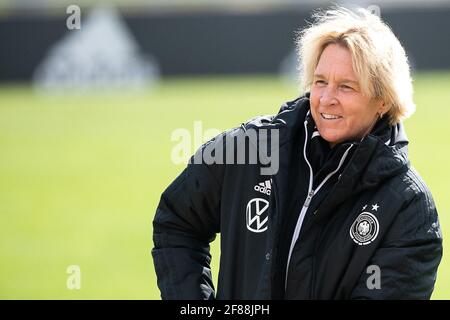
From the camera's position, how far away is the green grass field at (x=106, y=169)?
8.25 metres

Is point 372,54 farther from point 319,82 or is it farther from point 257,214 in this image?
point 257,214

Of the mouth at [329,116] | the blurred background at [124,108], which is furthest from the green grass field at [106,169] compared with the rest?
the mouth at [329,116]

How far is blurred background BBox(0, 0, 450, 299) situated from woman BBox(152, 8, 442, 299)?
12.3ft

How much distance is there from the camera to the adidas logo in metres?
3.65

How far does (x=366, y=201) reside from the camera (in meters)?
3.53

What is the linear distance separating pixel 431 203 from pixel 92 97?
16.9 metres

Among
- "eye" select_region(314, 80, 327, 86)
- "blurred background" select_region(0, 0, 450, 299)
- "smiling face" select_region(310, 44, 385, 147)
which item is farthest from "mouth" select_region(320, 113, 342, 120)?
"blurred background" select_region(0, 0, 450, 299)

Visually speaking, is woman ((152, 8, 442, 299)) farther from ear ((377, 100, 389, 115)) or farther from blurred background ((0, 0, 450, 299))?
blurred background ((0, 0, 450, 299))

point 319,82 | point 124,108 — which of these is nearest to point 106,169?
point 124,108

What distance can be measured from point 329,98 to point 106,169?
31.9ft

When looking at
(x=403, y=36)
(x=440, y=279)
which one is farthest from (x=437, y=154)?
(x=403, y=36)

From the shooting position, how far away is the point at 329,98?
3652 millimetres

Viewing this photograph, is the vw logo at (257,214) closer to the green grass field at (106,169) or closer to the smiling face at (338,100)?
the smiling face at (338,100)

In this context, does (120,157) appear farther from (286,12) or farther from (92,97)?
(286,12)
